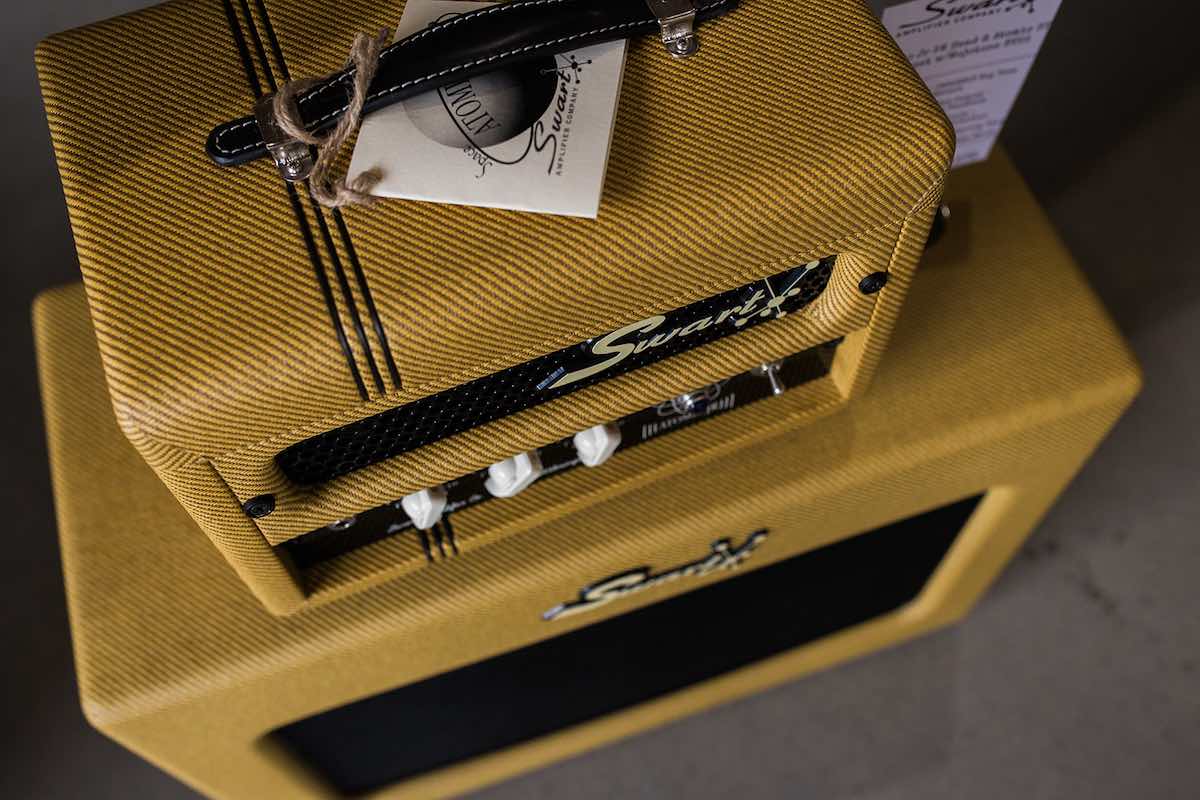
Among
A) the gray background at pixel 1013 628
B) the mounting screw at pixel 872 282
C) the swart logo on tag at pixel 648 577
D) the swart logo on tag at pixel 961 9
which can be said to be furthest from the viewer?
the gray background at pixel 1013 628

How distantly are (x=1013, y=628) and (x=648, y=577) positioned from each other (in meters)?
0.67

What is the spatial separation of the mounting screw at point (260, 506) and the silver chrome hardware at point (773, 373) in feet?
1.04

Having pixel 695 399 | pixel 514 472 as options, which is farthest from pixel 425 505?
pixel 695 399

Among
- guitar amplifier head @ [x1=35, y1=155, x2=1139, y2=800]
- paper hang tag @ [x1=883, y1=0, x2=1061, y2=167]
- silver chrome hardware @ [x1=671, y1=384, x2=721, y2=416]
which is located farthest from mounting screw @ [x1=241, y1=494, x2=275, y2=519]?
paper hang tag @ [x1=883, y1=0, x2=1061, y2=167]

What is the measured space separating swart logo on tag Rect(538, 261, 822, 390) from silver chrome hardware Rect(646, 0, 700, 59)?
0.44 feet

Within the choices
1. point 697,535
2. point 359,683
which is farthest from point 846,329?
point 359,683

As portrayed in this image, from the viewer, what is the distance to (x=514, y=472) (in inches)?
25.9

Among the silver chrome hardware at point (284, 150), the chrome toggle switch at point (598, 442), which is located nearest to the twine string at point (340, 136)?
the silver chrome hardware at point (284, 150)

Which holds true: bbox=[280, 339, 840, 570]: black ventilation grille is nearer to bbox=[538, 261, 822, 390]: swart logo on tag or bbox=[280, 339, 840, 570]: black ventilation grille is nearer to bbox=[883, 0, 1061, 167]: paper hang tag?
bbox=[538, 261, 822, 390]: swart logo on tag

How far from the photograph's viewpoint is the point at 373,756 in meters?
1.00

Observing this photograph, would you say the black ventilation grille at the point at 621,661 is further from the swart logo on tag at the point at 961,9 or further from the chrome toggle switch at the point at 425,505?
the swart logo on tag at the point at 961,9

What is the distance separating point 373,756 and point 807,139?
2.46 feet

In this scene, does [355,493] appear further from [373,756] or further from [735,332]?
[373,756]

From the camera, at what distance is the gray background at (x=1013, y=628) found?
3.96 ft
